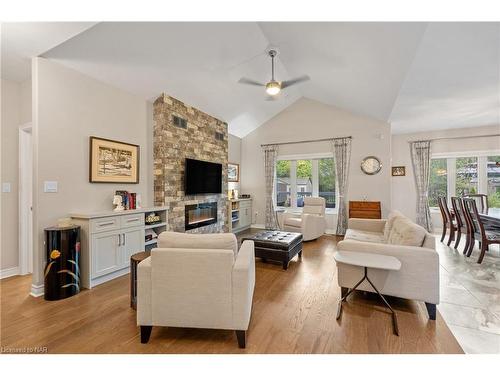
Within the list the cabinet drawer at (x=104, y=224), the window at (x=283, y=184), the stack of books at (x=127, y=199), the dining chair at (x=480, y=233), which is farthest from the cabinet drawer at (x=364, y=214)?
the cabinet drawer at (x=104, y=224)

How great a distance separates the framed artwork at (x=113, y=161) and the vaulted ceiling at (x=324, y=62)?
935 millimetres

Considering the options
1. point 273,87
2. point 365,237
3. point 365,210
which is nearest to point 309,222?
point 365,237

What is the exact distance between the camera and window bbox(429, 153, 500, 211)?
529 centimetres

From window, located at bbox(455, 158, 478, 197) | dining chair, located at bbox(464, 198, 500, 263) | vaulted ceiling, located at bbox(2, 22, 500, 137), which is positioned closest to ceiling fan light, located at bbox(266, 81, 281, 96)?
vaulted ceiling, located at bbox(2, 22, 500, 137)

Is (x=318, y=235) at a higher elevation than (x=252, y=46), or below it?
below

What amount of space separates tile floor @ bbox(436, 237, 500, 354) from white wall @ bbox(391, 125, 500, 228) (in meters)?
2.28

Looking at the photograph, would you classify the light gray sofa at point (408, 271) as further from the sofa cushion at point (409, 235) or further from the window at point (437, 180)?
the window at point (437, 180)

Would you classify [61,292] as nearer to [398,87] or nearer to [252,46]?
[252,46]

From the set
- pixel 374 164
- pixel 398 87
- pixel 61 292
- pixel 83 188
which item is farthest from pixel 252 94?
pixel 61 292

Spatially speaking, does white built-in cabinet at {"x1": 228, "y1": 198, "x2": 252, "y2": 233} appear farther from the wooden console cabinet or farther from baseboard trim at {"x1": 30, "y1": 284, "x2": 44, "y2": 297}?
baseboard trim at {"x1": 30, "y1": 284, "x2": 44, "y2": 297}
